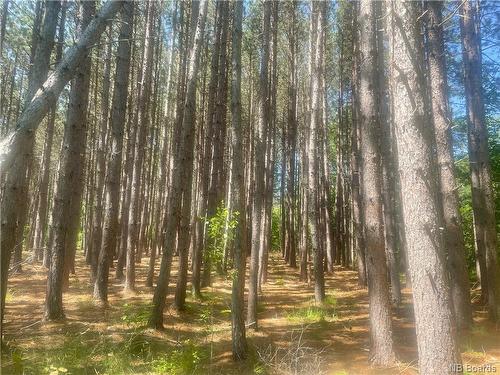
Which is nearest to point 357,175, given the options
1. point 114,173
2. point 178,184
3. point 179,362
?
point 178,184

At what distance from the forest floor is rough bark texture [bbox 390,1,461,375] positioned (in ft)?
5.50

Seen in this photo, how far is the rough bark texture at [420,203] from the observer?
4.01 m

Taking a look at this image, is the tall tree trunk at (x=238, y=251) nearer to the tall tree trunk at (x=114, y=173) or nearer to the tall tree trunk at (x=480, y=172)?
the tall tree trunk at (x=114, y=173)

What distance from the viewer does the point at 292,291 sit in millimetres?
12102

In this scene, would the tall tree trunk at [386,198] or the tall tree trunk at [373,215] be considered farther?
the tall tree trunk at [386,198]

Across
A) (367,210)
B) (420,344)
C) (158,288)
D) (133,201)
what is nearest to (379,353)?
(420,344)

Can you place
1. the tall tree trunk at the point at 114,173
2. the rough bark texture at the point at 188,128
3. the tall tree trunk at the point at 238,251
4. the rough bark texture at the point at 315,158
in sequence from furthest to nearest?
1. the rough bark texture at the point at 315,158
2. the tall tree trunk at the point at 114,173
3. the rough bark texture at the point at 188,128
4. the tall tree trunk at the point at 238,251

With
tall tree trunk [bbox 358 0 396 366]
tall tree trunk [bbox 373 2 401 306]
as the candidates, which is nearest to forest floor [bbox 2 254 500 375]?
tall tree trunk [bbox 358 0 396 366]

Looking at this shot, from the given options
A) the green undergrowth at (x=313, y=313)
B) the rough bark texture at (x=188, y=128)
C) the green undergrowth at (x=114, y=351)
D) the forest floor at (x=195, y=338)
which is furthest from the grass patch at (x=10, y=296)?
the green undergrowth at (x=313, y=313)

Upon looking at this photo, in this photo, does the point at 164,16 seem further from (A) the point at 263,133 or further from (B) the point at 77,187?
(A) the point at 263,133

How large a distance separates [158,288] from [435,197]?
5649 mm

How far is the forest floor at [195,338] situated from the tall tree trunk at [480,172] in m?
0.96

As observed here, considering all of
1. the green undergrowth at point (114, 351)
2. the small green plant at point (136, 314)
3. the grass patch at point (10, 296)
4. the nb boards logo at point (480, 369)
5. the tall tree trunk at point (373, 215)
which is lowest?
the nb boards logo at point (480, 369)

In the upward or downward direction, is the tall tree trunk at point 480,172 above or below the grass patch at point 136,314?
above
